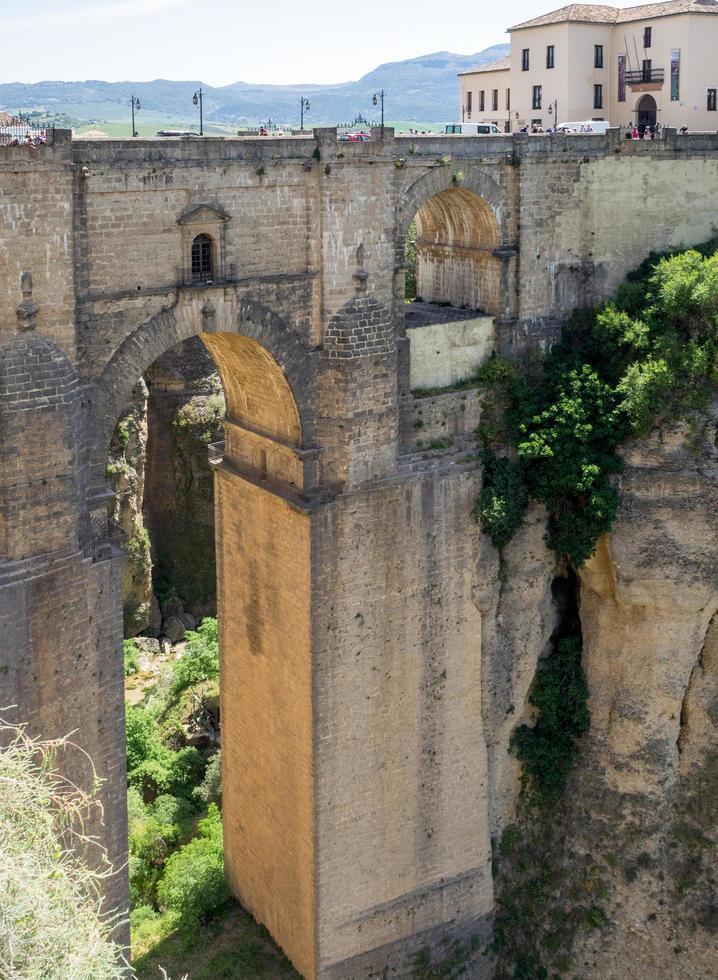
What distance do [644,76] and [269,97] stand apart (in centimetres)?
8915

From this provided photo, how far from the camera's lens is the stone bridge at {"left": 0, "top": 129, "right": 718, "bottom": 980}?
2408 cm

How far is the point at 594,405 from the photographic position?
3184cm

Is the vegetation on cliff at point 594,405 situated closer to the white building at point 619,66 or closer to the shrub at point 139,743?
the white building at point 619,66

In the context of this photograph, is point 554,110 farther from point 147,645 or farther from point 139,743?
point 139,743

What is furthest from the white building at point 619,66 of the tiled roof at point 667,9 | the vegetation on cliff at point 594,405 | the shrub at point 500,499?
the shrub at point 500,499

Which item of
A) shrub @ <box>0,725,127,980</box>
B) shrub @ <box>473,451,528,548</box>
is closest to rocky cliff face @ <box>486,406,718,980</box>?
shrub @ <box>473,451,528,548</box>

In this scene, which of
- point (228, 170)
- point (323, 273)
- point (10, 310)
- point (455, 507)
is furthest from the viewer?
point (455, 507)

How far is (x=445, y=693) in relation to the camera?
31453 millimetres

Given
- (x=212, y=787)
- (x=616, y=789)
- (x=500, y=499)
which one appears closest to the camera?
(x=500, y=499)

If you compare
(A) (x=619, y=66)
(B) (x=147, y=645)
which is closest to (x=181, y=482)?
(B) (x=147, y=645)

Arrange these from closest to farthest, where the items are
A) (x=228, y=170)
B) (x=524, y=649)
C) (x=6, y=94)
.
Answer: (x=228, y=170), (x=524, y=649), (x=6, y=94)

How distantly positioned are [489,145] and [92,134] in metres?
9.55

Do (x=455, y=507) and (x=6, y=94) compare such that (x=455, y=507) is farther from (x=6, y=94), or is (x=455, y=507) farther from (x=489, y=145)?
(x=6, y=94)

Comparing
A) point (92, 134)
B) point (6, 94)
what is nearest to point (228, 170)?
point (92, 134)
